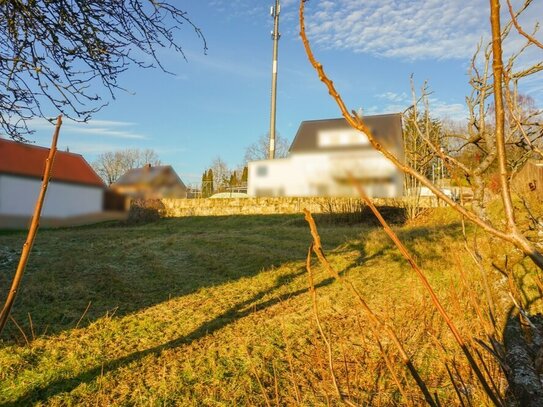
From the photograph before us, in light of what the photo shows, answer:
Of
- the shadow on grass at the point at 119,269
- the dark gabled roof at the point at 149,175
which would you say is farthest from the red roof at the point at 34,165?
the shadow on grass at the point at 119,269

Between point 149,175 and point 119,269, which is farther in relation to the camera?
point 119,269

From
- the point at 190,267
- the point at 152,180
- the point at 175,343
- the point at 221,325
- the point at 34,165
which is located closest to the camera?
the point at 34,165

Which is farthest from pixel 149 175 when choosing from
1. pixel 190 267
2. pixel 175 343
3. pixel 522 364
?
pixel 190 267

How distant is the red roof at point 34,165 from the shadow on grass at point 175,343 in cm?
181

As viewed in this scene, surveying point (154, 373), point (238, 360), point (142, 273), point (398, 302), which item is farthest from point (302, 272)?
point (154, 373)

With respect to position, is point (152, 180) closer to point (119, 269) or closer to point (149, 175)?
point (149, 175)

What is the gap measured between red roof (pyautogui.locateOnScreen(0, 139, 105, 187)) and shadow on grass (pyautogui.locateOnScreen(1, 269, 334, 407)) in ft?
5.95

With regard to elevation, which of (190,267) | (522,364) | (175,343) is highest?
(522,364)

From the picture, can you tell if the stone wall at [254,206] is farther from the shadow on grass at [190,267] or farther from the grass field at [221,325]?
the grass field at [221,325]

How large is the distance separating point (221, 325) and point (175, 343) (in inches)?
22.9

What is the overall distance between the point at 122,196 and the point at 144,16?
13.5 ft

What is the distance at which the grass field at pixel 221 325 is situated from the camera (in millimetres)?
2852

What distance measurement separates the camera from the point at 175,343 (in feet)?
12.3

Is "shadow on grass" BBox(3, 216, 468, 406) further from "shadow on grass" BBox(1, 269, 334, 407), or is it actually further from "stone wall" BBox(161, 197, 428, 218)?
"stone wall" BBox(161, 197, 428, 218)
